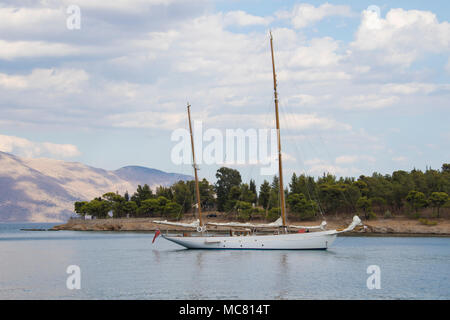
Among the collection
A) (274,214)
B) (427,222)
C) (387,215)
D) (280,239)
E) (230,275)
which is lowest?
(230,275)

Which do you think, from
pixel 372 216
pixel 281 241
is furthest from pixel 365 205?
pixel 281 241

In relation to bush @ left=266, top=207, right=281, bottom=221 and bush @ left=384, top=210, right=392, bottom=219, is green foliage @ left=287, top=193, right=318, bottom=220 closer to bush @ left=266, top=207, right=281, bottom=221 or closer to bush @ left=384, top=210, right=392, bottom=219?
bush @ left=266, top=207, right=281, bottom=221

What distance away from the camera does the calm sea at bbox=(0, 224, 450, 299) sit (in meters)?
44.1

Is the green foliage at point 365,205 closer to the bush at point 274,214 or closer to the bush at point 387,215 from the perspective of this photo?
the bush at point 387,215

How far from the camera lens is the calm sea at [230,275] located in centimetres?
4406

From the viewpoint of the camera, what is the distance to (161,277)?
5331 centimetres

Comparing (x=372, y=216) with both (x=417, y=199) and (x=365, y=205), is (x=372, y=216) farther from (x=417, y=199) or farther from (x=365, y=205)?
(x=417, y=199)

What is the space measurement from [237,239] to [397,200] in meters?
90.1

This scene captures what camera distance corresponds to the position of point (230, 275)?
177 ft

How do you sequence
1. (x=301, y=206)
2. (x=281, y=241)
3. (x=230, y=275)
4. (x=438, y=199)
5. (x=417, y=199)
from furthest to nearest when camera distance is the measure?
1. (x=301, y=206)
2. (x=417, y=199)
3. (x=438, y=199)
4. (x=281, y=241)
5. (x=230, y=275)

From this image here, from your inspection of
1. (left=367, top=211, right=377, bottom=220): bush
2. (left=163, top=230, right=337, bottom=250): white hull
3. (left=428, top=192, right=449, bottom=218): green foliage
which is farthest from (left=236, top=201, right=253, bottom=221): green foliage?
(left=163, top=230, right=337, bottom=250): white hull

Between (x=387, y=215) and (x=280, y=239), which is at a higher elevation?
(x=387, y=215)
